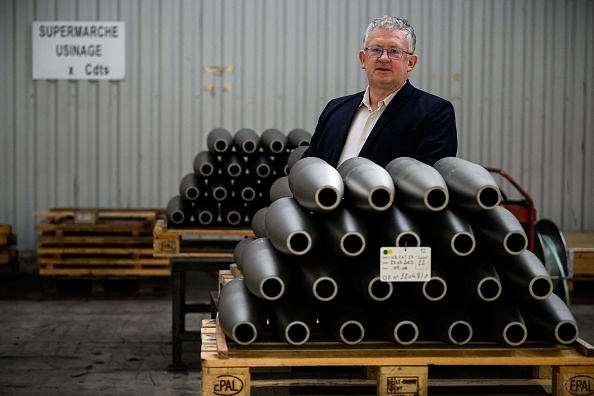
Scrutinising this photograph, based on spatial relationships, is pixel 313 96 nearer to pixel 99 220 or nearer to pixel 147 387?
pixel 99 220

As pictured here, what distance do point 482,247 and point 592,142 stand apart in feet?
27.2

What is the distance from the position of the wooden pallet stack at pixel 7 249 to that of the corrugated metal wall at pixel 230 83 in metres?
0.27

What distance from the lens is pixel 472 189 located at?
122 inches

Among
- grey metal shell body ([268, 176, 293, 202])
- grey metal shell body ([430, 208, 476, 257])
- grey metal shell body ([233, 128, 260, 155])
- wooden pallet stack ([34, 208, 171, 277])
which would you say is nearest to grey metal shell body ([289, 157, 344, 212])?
grey metal shell body ([430, 208, 476, 257])

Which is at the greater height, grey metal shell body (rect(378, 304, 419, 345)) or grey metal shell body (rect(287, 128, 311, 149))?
grey metal shell body (rect(287, 128, 311, 149))

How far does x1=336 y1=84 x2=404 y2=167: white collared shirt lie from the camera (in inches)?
159

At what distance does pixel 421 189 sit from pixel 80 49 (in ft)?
27.0

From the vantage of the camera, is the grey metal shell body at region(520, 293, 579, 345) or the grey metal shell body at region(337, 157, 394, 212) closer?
the grey metal shell body at region(337, 157, 394, 212)

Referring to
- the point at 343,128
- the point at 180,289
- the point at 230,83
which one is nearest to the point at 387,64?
the point at 343,128

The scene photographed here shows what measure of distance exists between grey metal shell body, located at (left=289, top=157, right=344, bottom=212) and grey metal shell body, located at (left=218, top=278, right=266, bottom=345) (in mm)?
423

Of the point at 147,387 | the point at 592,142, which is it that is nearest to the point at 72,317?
the point at 147,387

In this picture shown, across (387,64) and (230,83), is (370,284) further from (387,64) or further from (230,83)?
(230,83)

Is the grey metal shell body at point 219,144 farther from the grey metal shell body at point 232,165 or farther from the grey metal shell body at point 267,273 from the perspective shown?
the grey metal shell body at point 267,273

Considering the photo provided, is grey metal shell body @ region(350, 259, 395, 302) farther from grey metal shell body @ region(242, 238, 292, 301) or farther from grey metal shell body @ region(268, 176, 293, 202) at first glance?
grey metal shell body @ region(268, 176, 293, 202)
